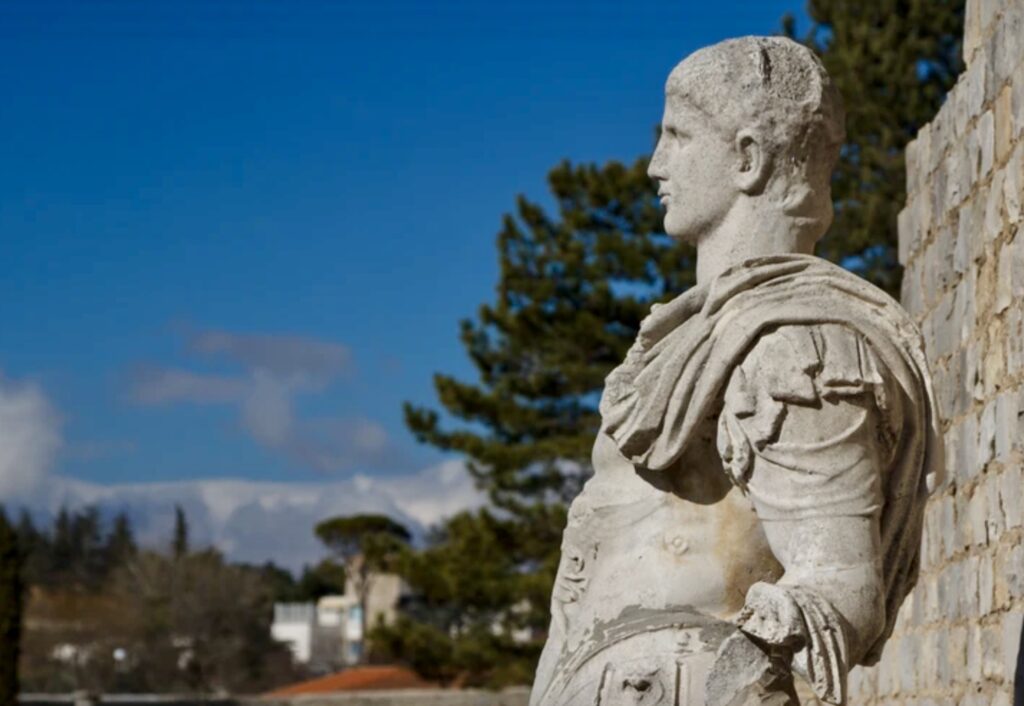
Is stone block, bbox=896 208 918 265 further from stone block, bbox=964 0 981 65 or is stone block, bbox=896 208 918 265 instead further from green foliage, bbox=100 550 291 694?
green foliage, bbox=100 550 291 694

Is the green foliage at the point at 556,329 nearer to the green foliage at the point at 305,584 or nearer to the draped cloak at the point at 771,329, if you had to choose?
the draped cloak at the point at 771,329

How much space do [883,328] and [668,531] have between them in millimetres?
523

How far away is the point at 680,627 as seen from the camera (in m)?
3.14

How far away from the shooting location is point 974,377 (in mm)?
7090

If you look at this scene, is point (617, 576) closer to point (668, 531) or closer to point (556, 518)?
point (668, 531)

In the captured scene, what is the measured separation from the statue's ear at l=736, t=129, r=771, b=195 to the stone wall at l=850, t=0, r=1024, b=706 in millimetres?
→ 3326

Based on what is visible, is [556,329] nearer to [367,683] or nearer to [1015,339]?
[1015,339]

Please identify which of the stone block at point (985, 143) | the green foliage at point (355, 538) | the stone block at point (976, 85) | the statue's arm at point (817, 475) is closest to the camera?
the statue's arm at point (817, 475)

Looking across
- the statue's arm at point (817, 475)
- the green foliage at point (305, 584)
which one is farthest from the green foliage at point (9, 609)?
the green foliage at point (305, 584)

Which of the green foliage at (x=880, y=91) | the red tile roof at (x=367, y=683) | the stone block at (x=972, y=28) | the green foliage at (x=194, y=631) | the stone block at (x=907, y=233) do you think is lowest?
the red tile roof at (x=367, y=683)

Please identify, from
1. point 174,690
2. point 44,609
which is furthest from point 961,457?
point 44,609

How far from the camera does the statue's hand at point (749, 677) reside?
2.97 metres

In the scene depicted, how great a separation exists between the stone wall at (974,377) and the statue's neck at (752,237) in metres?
3.26

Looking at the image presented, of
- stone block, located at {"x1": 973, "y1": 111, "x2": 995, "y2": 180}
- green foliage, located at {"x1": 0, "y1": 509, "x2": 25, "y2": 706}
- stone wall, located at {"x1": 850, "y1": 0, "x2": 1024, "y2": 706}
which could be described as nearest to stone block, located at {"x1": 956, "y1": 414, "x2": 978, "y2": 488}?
stone wall, located at {"x1": 850, "y1": 0, "x2": 1024, "y2": 706}
